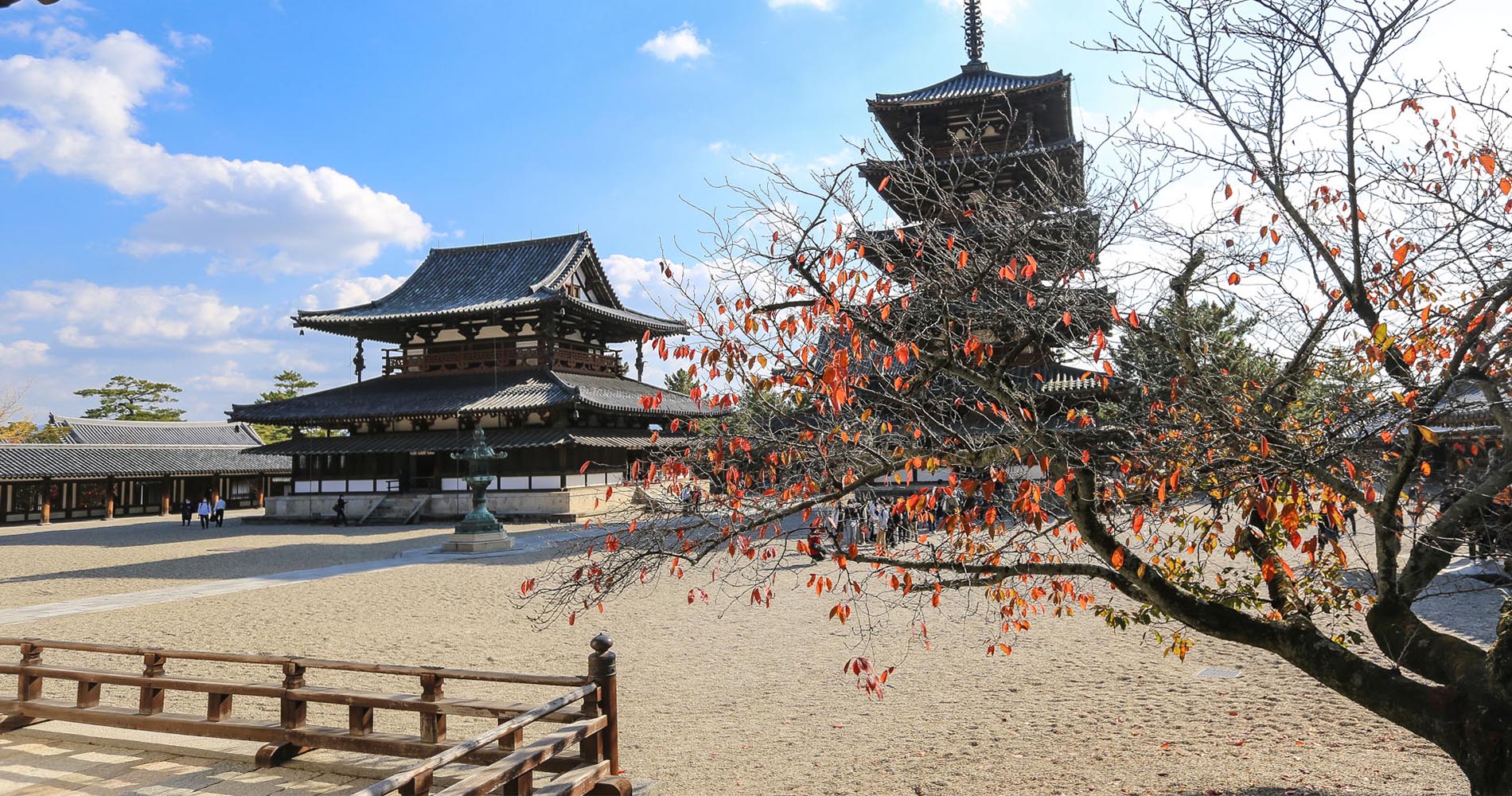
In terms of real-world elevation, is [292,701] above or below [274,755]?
above

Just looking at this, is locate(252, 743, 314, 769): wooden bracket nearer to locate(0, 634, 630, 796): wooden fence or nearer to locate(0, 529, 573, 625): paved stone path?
locate(0, 634, 630, 796): wooden fence

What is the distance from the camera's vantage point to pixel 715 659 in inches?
372

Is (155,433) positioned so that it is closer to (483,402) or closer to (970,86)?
(483,402)

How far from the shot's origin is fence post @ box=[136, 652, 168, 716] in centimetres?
692

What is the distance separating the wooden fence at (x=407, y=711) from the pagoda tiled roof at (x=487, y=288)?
21210mm

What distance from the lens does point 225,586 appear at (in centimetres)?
1534

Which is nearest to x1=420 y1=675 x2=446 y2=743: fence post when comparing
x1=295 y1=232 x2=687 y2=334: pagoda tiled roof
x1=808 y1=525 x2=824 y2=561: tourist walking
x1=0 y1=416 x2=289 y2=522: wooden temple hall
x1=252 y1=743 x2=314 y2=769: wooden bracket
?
x1=252 y1=743 x2=314 y2=769: wooden bracket

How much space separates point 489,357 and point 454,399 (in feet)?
8.65

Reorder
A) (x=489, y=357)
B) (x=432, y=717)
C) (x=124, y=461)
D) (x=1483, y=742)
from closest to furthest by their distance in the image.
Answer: (x=1483, y=742)
(x=432, y=717)
(x=489, y=357)
(x=124, y=461)

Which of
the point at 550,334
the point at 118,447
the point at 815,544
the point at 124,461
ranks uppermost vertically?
the point at 550,334

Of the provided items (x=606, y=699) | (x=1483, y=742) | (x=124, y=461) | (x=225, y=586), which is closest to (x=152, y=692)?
(x=606, y=699)

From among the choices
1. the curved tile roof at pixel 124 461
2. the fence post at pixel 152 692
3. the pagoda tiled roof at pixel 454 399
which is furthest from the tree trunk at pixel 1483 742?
the curved tile roof at pixel 124 461

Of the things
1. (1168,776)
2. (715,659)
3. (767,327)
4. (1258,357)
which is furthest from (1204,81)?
(715,659)

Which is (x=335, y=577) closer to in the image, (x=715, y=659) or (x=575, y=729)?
(x=715, y=659)
